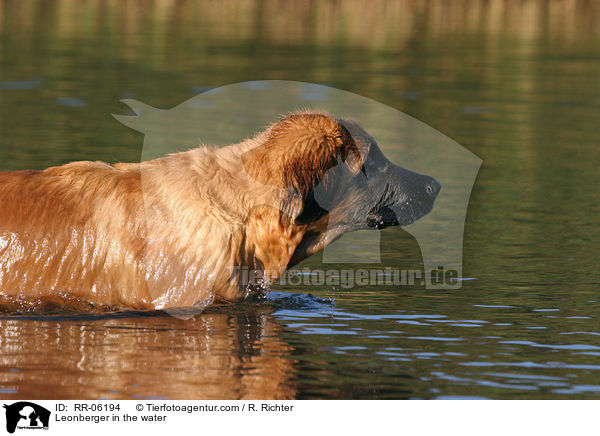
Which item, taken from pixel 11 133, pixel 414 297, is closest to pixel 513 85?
pixel 11 133

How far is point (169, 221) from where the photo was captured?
27.2ft

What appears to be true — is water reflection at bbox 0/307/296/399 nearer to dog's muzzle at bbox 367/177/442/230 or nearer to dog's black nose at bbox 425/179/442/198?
dog's muzzle at bbox 367/177/442/230

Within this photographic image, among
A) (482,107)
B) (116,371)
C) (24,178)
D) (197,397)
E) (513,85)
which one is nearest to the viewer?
(197,397)

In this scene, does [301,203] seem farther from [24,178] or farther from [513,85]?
[513,85]

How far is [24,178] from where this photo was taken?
28.2 feet

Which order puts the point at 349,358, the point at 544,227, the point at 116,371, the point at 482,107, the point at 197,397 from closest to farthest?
the point at 197,397 → the point at 116,371 → the point at 349,358 → the point at 544,227 → the point at 482,107

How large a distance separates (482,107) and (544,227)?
10364 millimetres

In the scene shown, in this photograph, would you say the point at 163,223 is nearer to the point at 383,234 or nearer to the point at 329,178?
the point at 329,178
